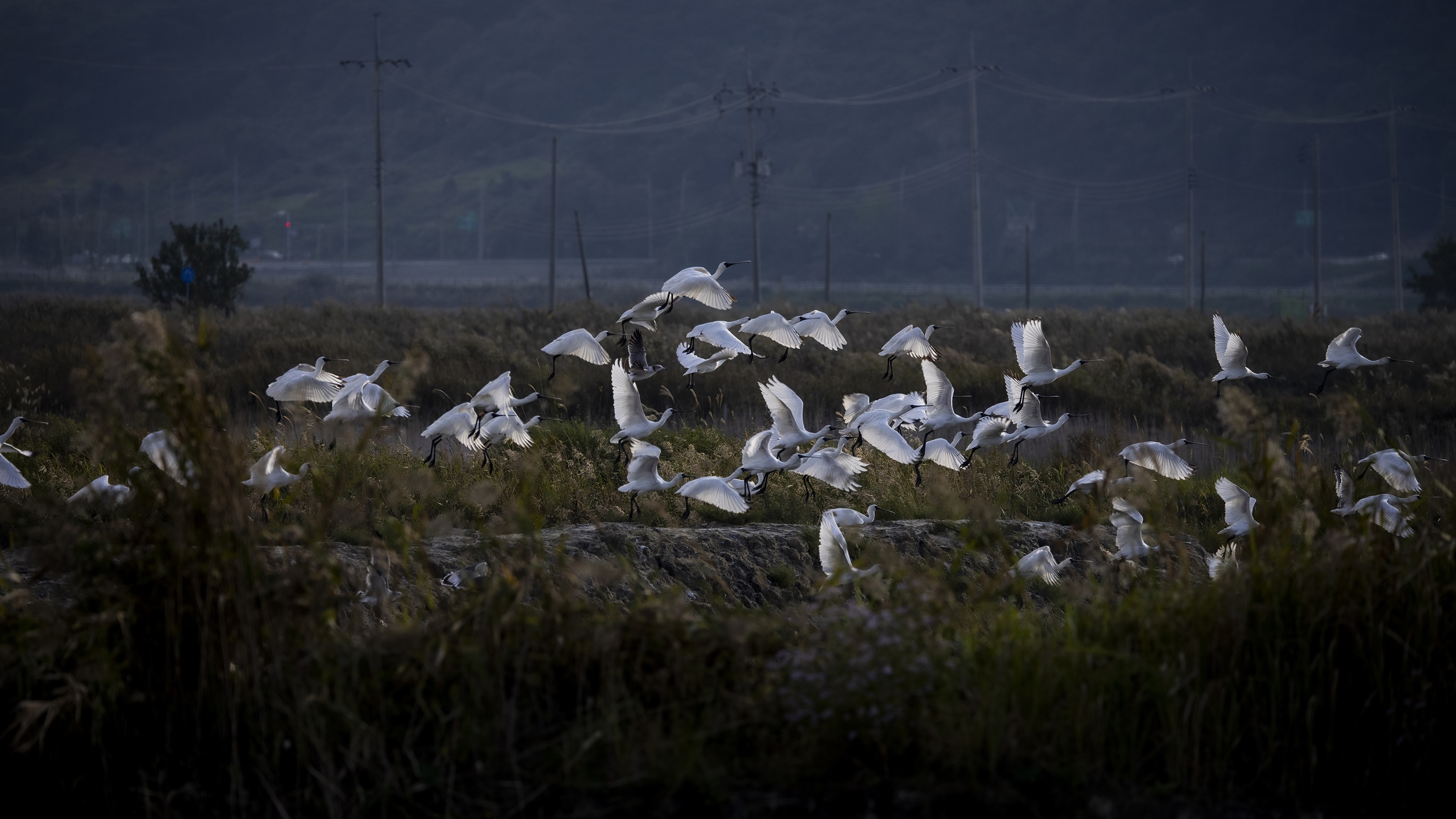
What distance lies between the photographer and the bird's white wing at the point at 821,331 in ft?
30.6

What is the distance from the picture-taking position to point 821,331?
31.1ft

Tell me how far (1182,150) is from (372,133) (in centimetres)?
9942

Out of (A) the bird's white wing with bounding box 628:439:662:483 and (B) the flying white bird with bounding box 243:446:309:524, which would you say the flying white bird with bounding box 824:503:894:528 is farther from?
(B) the flying white bird with bounding box 243:446:309:524

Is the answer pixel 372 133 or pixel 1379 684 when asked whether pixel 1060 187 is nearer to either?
pixel 372 133

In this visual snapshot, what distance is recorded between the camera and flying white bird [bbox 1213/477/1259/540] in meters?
8.24

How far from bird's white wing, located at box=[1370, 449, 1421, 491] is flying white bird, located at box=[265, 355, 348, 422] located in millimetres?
7779

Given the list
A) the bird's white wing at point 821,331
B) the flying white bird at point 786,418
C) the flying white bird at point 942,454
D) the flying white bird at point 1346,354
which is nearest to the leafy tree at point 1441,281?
the flying white bird at point 1346,354

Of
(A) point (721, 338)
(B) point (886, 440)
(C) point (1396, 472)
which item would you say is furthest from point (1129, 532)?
(A) point (721, 338)

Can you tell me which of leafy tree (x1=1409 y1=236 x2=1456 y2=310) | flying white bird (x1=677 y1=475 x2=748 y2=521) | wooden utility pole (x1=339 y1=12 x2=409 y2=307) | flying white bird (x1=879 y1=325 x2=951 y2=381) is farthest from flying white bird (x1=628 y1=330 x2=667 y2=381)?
leafy tree (x1=1409 y1=236 x2=1456 y2=310)

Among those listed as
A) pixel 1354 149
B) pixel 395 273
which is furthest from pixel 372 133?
pixel 1354 149

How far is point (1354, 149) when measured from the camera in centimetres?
10075

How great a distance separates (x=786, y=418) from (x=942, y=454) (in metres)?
1.74

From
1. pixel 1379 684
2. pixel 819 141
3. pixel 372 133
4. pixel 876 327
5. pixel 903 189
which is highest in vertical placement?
pixel 372 133

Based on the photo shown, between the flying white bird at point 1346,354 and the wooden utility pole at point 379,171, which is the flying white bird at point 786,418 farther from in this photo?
the wooden utility pole at point 379,171
